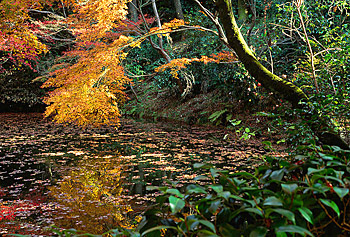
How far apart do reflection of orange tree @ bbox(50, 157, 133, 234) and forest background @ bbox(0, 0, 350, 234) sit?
2.65ft

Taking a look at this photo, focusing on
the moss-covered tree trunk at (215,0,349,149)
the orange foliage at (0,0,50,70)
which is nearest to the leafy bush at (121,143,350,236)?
the moss-covered tree trunk at (215,0,349,149)

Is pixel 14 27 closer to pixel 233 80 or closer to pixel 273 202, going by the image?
pixel 233 80

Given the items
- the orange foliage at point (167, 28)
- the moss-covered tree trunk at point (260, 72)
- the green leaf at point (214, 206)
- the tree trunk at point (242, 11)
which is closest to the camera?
the green leaf at point (214, 206)

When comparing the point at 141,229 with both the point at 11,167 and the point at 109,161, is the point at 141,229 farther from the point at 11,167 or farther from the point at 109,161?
the point at 11,167

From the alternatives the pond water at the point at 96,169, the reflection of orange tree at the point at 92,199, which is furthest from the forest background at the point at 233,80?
the reflection of orange tree at the point at 92,199

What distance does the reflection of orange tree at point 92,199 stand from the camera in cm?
291

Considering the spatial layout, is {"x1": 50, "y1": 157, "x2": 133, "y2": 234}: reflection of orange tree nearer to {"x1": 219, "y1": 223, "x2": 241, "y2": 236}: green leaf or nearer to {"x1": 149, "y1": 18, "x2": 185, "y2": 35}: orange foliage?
{"x1": 219, "y1": 223, "x2": 241, "y2": 236}: green leaf

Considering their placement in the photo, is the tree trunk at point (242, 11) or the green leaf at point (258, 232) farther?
the tree trunk at point (242, 11)

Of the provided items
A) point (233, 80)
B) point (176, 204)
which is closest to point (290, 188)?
point (176, 204)

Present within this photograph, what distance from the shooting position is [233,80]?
323 inches

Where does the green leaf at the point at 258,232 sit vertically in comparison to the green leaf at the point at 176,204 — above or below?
below

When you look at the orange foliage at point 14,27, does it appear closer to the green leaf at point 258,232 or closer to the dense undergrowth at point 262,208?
the dense undergrowth at point 262,208

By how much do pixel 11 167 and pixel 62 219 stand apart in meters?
2.91

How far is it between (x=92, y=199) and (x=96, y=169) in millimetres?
1461
